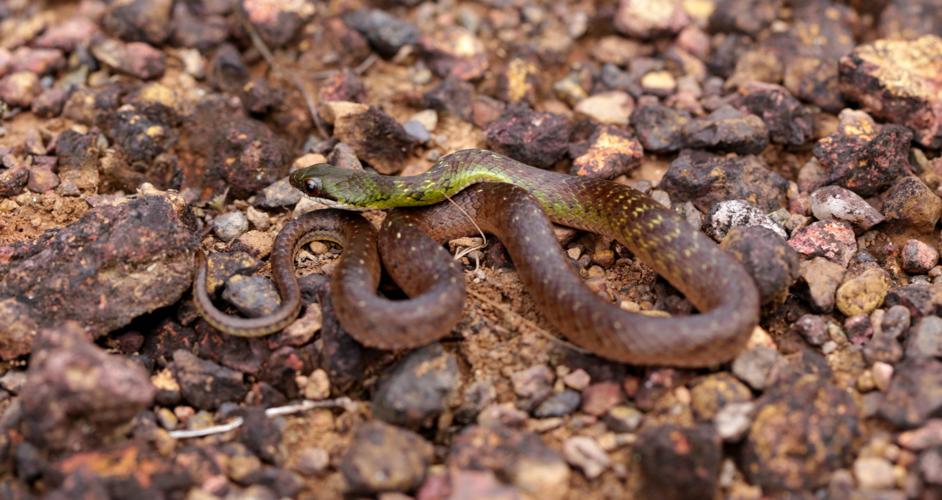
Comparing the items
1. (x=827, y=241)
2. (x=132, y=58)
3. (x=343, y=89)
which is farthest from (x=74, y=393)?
(x=827, y=241)

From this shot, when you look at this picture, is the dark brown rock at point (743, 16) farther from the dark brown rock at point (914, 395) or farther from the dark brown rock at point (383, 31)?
the dark brown rock at point (914, 395)

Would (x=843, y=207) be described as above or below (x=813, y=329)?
above

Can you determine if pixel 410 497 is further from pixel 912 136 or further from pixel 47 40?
pixel 47 40

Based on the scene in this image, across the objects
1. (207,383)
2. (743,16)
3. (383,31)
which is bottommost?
(207,383)

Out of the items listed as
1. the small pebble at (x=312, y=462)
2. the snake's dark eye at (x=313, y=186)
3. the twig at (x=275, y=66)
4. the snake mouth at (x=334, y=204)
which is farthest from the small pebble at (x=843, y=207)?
the twig at (x=275, y=66)

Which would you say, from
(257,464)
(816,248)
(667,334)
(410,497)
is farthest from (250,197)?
(816,248)

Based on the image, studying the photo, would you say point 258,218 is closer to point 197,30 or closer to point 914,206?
point 197,30

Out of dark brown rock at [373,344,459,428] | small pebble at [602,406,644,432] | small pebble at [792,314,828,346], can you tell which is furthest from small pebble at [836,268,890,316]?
dark brown rock at [373,344,459,428]
